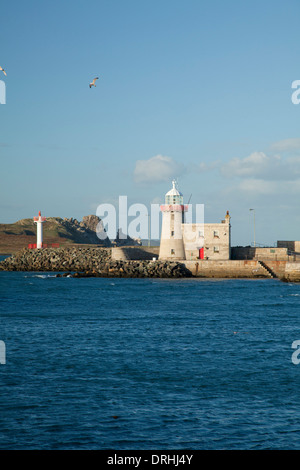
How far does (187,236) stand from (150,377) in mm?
46751

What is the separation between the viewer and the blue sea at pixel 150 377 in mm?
15023

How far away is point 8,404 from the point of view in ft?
57.4

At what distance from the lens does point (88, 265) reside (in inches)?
3095

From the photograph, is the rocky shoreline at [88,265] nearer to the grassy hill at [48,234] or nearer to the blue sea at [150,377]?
the blue sea at [150,377]

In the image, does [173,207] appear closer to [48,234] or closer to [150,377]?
[150,377]

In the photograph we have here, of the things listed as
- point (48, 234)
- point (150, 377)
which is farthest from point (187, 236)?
point (48, 234)

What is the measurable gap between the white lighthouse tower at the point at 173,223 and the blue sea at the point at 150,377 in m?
24.6

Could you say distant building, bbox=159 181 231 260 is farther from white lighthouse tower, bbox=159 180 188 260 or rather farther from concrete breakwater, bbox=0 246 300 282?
concrete breakwater, bbox=0 246 300 282

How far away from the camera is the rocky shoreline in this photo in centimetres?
6725

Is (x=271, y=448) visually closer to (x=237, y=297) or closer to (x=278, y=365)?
(x=278, y=365)

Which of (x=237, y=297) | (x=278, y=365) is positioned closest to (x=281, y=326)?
(x=278, y=365)

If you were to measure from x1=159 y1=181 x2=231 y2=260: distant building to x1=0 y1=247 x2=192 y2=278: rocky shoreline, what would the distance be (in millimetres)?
2012

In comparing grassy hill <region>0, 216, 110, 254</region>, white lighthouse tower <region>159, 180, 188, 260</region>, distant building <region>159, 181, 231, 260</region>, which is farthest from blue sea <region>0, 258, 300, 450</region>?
grassy hill <region>0, 216, 110, 254</region>

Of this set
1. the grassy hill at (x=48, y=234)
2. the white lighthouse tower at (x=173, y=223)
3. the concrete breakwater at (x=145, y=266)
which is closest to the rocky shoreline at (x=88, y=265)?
the concrete breakwater at (x=145, y=266)
